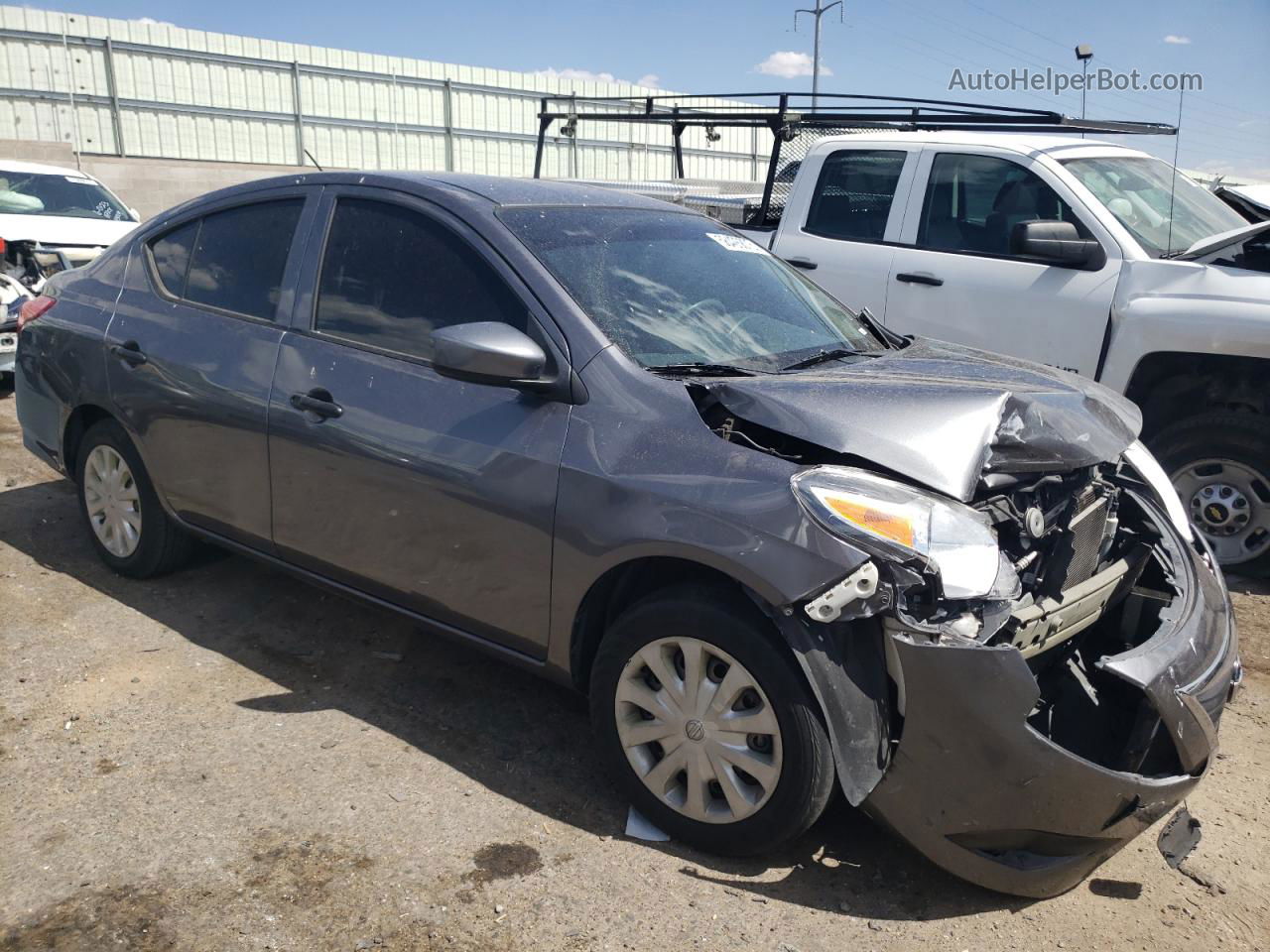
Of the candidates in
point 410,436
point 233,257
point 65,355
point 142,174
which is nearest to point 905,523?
point 410,436

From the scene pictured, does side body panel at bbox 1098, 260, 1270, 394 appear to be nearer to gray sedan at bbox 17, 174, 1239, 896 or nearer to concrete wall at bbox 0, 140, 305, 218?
gray sedan at bbox 17, 174, 1239, 896

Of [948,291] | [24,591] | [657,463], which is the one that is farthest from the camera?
[948,291]

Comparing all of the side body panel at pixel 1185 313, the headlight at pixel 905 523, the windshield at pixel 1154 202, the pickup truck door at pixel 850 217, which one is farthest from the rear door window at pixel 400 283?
the windshield at pixel 1154 202

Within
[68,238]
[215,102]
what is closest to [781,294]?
[68,238]

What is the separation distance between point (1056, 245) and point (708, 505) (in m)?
3.44

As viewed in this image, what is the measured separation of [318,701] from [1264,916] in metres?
2.96

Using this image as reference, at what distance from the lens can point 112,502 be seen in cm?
476

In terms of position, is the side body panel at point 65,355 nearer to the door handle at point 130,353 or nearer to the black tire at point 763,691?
the door handle at point 130,353

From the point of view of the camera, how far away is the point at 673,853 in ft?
9.89

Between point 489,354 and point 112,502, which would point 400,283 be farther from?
point 112,502

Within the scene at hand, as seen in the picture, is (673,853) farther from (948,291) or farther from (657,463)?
(948,291)

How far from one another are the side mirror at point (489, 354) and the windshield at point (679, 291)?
0.87 feet

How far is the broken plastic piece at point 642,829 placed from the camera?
308 cm

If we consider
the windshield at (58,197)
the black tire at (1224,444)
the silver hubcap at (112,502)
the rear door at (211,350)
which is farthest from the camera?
the windshield at (58,197)
